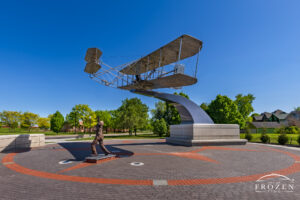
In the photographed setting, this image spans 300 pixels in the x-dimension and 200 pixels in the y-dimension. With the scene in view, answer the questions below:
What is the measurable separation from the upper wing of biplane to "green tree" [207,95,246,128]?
3549cm

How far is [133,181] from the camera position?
6.63 m

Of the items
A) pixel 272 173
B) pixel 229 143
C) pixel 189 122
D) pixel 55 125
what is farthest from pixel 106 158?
pixel 55 125

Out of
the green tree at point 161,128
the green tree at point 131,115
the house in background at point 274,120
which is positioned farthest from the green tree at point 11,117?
the house in background at point 274,120

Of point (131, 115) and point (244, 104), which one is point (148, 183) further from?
point (244, 104)

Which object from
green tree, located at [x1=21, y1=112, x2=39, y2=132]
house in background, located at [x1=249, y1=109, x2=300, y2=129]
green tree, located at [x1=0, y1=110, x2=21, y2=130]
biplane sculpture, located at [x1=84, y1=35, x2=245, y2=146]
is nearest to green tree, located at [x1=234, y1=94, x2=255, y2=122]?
house in background, located at [x1=249, y1=109, x2=300, y2=129]

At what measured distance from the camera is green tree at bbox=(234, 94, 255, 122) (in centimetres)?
6494

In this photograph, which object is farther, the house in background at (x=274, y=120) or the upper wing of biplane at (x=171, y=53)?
the house in background at (x=274, y=120)

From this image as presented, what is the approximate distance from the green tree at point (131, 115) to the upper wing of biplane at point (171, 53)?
99.2 feet

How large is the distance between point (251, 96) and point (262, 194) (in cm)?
7355

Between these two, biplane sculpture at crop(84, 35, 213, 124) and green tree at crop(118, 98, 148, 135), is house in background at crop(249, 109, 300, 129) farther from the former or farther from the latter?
biplane sculpture at crop(84, 35, 213, 124)

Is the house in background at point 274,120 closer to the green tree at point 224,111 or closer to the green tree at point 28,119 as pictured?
the green tree at point 224,111

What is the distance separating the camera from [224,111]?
155ft

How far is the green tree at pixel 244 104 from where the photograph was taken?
213 ft

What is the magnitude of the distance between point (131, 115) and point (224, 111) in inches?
1065
